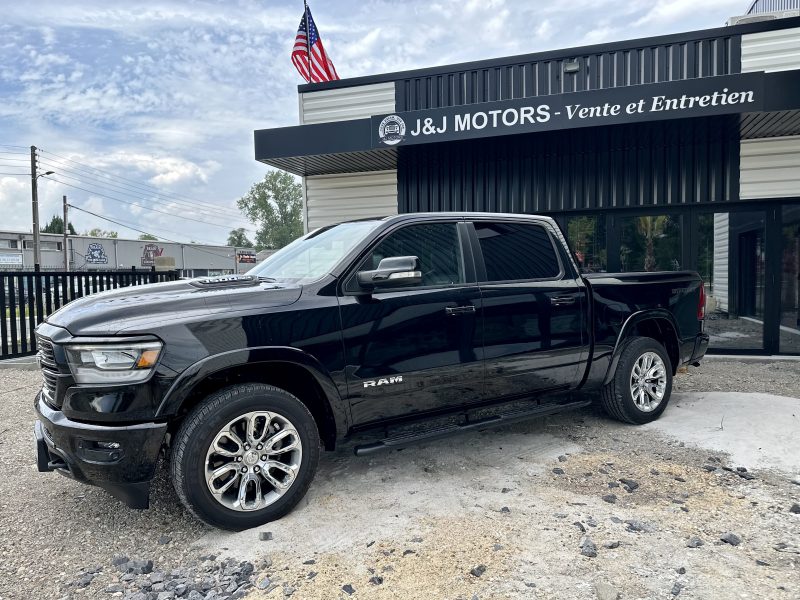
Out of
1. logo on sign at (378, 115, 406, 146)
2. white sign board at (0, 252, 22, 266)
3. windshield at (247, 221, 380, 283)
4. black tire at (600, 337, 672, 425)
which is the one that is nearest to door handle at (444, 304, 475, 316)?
windshield at (247, 221, 380, 283)

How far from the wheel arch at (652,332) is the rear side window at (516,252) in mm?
920

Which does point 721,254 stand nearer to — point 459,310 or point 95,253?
point 459,310

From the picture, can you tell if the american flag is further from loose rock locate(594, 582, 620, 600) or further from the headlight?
loose rock locate(594, 582, 620, 600)

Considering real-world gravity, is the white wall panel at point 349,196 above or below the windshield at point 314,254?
above

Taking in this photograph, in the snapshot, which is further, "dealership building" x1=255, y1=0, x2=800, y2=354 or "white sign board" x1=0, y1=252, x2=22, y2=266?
"white sign board" x1=0, y1=252, x2=22, y2=266

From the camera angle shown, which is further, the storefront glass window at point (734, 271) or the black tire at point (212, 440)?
the storefront glass window at point (734, 271)

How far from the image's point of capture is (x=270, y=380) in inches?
141

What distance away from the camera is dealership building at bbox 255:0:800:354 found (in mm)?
8484

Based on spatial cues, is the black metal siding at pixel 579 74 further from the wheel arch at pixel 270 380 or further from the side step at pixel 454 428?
the wheel arch at pixel 270 380

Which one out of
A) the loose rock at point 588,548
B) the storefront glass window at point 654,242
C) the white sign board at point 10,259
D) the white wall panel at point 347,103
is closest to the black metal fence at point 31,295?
the white wall panel at point 347,103

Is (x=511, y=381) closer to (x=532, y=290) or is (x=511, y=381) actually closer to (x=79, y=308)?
(x=532, y=290)

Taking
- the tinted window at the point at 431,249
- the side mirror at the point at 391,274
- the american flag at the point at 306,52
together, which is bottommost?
the side mirror at the point at 391,274

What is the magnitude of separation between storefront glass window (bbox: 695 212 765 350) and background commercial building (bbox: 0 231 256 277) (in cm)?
3157

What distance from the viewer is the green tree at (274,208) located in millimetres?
75625
